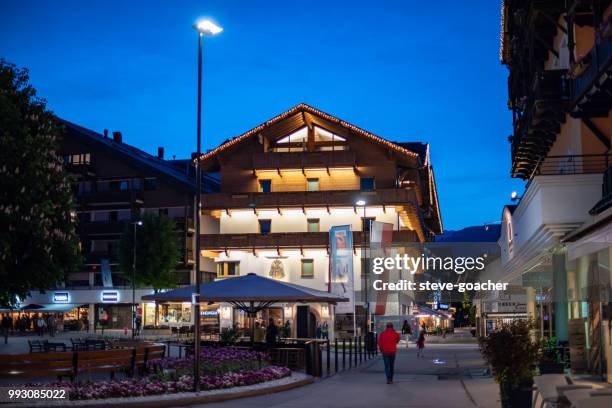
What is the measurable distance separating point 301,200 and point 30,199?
3887cm

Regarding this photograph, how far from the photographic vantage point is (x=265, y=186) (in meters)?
67.0

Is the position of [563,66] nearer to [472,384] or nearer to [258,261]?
[472,384]

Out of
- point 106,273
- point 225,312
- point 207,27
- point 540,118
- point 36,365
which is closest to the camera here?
point 36,365

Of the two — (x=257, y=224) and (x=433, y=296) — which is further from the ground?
(x=257, y=224)

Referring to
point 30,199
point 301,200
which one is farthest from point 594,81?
point 301,200

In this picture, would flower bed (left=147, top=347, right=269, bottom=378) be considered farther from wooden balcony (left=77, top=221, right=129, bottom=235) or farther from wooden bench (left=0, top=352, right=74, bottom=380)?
wooden balcony (left=77, top=221, right=129, bottom=235)

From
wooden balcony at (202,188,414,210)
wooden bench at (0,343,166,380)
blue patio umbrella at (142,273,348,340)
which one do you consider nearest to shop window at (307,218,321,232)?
wooden balcony at (202,188,414,210)

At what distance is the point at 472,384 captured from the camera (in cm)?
2369

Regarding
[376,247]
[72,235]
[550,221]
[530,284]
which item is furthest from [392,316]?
[550,221]

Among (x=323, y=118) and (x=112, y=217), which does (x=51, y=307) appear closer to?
(x=112, y=217)

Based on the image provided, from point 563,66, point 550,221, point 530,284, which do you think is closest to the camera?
point 550,221

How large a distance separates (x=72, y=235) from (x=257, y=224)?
38.4 metres

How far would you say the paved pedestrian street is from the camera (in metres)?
18.7

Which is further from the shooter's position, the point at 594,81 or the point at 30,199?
the point at 30,199
